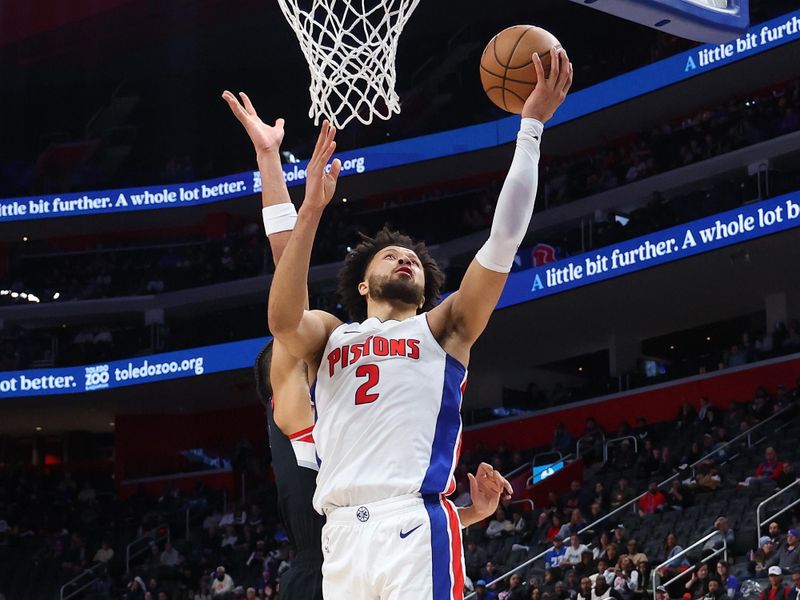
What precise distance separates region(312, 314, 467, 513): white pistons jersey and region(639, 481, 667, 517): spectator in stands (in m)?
11.0

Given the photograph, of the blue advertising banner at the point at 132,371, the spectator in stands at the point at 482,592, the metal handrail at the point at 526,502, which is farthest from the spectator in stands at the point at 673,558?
the blue advertising banner at the point at 132,371

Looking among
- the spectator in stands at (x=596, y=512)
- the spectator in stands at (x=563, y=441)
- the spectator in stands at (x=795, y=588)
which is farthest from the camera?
the spectator in stands at (x=563, y=441)

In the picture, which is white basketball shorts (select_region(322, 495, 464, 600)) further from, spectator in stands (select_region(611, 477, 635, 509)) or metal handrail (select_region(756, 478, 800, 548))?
spectator in stands (select_region(611, 477, 635, 509))

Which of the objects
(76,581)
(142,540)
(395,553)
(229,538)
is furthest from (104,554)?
(395,553)

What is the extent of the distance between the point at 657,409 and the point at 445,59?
30.5 feet

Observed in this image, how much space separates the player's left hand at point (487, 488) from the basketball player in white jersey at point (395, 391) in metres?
0.35

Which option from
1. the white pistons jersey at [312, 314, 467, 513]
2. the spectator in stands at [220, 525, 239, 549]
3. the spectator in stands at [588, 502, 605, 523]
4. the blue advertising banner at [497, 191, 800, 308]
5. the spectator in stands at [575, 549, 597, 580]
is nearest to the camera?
the white pistons jersey at [312, 314, 467, 513]

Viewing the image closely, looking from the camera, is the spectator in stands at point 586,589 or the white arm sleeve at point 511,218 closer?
the white arm sleeve at point 511,218

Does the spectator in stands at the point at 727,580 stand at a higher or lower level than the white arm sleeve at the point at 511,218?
lower

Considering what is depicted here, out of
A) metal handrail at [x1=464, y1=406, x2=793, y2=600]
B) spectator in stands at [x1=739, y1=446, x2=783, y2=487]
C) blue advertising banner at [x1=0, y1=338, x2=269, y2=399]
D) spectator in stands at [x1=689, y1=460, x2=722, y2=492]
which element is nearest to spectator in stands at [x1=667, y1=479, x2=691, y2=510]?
spectator in stands at [x1=689, y1=460, x2=722, y2=492]

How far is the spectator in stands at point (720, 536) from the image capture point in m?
12.4

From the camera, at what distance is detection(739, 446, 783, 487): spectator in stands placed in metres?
13.7

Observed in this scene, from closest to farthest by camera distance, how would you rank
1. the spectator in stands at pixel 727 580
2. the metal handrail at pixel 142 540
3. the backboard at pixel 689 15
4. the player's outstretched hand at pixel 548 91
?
1. the player's outstretched hand at pixel 548 91
2. the backboard at pixel 689 15
3. the spectator in stands at pixel 727 580
4. the metal handrail at pixel 142 540

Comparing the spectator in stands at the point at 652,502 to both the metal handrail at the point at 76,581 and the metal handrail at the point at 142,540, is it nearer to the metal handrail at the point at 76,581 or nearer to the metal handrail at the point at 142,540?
the metal handrail at the point at 142,540
